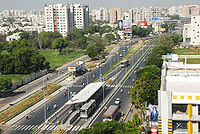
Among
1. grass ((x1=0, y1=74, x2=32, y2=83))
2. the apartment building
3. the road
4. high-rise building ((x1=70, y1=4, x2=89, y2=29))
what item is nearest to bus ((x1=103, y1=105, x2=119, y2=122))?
the road

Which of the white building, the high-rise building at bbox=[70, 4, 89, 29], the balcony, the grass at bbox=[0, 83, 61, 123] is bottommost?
the grass at bbox=[0, 83, 61, 123]

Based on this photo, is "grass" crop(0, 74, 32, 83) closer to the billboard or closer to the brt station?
the brt station

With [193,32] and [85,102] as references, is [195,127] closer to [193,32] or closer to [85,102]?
[85,102]

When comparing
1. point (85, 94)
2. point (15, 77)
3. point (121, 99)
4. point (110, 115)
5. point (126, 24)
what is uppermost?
point (126, 24)

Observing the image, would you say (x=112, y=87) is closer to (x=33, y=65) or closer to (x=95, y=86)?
(x=95, y=86)

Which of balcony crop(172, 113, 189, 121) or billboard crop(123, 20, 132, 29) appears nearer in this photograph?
balcony crop(172, 113, 189, 121)

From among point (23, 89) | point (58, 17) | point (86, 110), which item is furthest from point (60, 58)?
point (58, 17)
